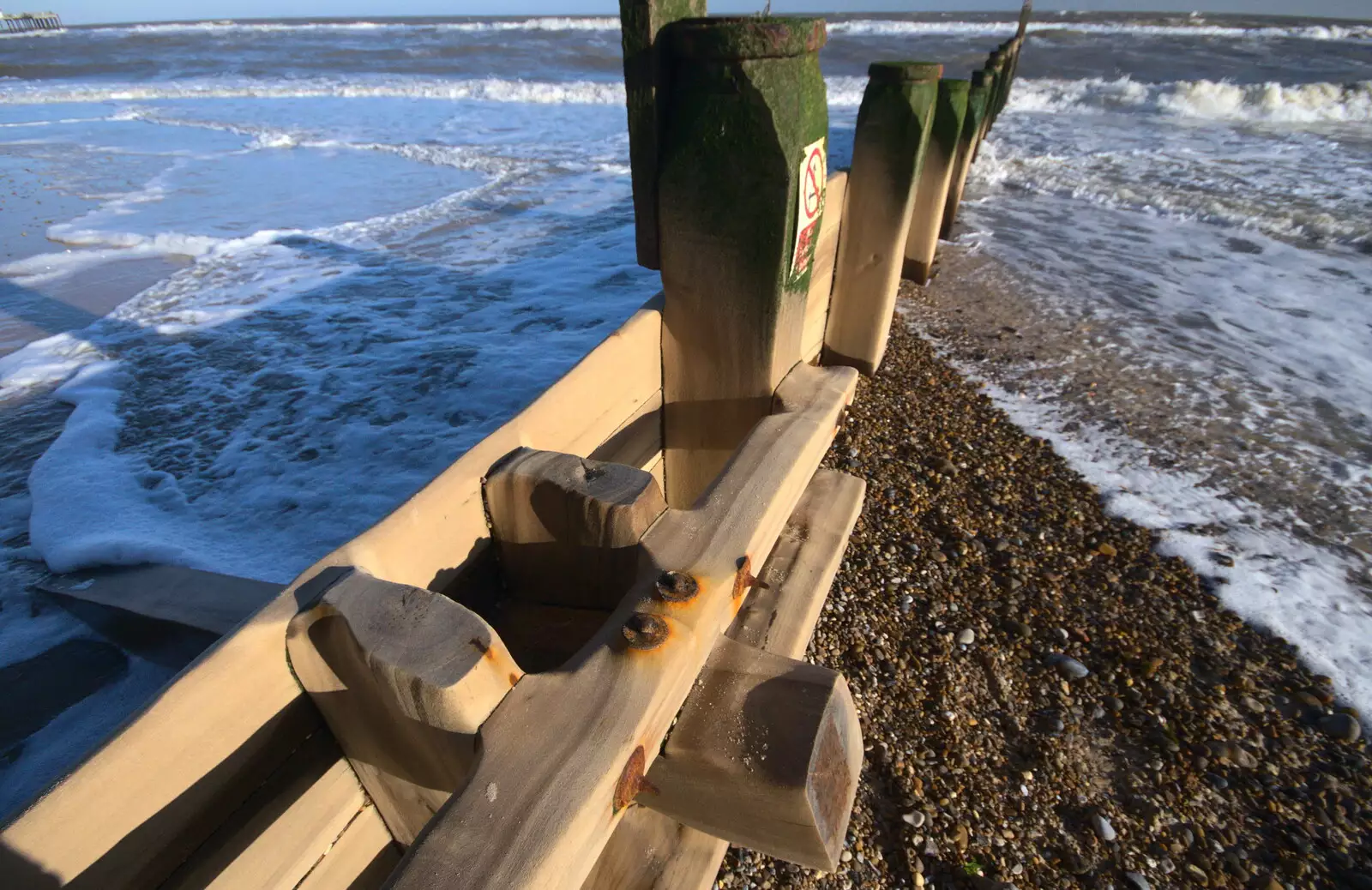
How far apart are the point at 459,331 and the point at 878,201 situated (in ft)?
13.0

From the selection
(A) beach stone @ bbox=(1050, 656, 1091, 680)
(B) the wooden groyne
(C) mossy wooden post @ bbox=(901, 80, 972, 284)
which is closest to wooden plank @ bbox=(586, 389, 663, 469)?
(B) the wooden groyne

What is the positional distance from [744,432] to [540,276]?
5.46 m

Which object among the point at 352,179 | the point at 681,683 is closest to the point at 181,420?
the point at 681,683

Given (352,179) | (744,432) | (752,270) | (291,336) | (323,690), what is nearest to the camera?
(323,690)

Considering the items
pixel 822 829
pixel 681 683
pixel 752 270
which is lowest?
pixel 822 829

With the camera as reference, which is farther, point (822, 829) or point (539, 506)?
point (539, 506)

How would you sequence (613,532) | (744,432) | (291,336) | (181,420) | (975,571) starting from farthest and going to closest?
(291,336), (181,420), (975,571), (744,432), (613,532)

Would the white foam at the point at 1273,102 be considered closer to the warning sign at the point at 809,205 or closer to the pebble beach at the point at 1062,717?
the pebble beach at the point at 1062,717

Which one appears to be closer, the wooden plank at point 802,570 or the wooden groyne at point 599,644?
the wooden groyne at point 599,644

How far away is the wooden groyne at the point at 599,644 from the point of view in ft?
3.31

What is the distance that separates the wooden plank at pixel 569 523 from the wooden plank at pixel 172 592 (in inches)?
46.5

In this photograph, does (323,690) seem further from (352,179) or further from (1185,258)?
(352,179)

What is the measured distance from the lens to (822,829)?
1.19m

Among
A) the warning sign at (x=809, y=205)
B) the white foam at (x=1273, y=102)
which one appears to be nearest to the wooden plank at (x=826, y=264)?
the warning sign at (x=809, y=205)
